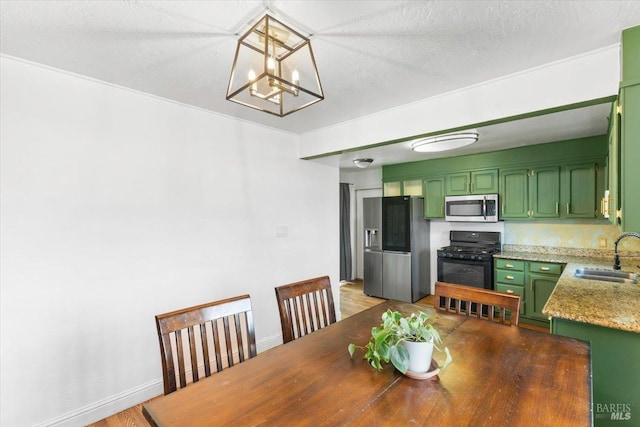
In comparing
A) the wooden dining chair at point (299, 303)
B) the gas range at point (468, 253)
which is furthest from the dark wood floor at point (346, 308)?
the wooden dining chair at point (299, 303)

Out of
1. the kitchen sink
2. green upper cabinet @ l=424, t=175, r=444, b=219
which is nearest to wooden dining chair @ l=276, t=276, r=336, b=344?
the kitchen sink

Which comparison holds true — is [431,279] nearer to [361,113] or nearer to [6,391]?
[361,113]

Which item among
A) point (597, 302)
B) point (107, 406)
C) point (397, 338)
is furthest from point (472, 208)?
point (107, 406)

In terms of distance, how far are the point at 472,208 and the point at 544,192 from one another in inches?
32.6

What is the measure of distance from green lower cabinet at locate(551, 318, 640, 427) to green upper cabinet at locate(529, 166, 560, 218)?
8.19 ft

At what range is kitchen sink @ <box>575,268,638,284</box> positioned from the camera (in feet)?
8.09

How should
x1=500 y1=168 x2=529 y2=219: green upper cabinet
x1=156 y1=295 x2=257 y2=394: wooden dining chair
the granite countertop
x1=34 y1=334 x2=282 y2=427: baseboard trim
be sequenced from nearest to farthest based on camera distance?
1. x1=156 y1=295 x2=257 y2=394: wooden dining chair
2. the granite countertop
3. x1=34 y1=334 x2=282 y2=427: baseboard trim
4. x1=500 y1=168 x2=529 y2=219: green upper cabinet

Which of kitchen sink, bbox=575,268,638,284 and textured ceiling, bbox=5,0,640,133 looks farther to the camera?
kitchen sink, bbox=575,268,638,284

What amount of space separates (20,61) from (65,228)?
3.45 feet

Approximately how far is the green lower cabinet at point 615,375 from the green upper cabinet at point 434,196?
3.06 m

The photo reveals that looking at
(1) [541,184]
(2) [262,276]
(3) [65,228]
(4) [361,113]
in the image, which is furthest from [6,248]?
(1) [541,184]

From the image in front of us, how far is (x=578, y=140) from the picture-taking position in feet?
11.3

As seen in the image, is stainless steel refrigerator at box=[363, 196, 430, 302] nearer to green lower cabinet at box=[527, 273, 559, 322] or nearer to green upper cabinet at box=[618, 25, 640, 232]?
green lower cabinet at box=[527, 273, 559, 322]

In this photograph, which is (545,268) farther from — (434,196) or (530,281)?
(434,196)
